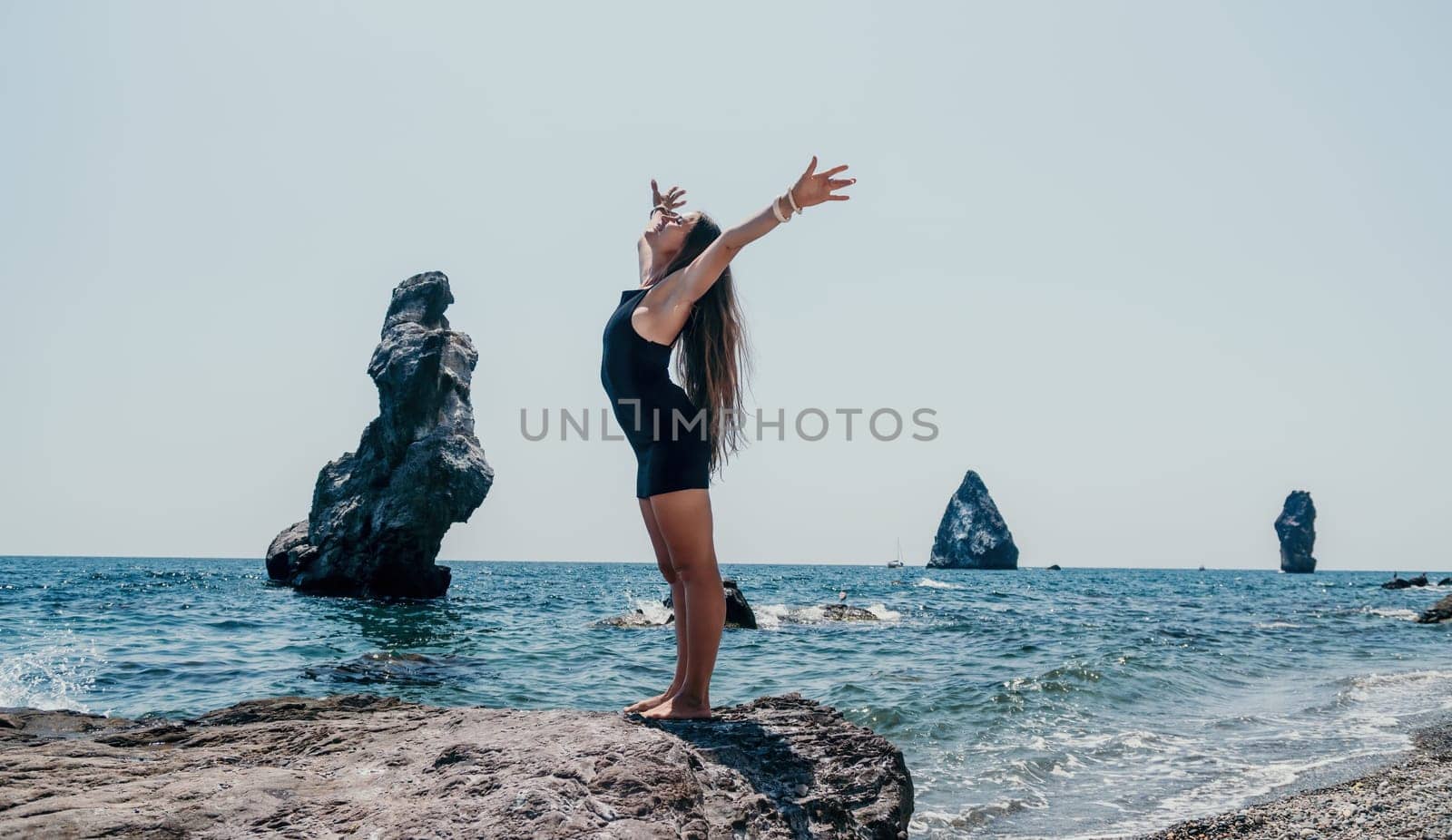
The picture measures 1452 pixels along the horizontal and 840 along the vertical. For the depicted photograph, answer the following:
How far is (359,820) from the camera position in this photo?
2529mm

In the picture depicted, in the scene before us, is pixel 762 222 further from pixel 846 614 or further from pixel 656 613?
pixel 846 614

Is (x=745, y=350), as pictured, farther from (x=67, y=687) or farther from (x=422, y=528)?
(x=422, y=528)

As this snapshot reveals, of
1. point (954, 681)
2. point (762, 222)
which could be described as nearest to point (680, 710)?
point (762, 222)

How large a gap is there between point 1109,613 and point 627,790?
30.9 meters

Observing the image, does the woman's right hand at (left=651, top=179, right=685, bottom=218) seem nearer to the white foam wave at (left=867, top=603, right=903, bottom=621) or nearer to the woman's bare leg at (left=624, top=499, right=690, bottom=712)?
the woman's bare leg at (left=624, top=499, right=690, bottom=712)

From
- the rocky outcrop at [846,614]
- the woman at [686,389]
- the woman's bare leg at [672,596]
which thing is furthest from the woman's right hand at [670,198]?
the rocky outcrop at [846,614]

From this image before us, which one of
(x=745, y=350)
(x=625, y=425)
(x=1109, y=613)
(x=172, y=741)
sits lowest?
(x=1109, y=613)

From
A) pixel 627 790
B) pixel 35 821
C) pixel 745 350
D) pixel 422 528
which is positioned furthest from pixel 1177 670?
pixel 422 528

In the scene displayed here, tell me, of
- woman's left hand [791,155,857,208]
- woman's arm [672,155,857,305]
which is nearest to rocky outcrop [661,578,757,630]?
woman's arm [672,155,857,305]

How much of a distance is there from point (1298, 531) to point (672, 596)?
12179 centimetres

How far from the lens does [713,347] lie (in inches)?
162

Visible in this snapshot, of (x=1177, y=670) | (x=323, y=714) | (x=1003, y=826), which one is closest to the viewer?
(x=323, y=714)

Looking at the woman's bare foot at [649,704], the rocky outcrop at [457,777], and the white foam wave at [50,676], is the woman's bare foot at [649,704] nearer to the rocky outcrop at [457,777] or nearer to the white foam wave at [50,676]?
the rocky outcrop at [457,777]

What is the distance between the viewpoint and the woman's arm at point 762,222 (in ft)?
11.1
